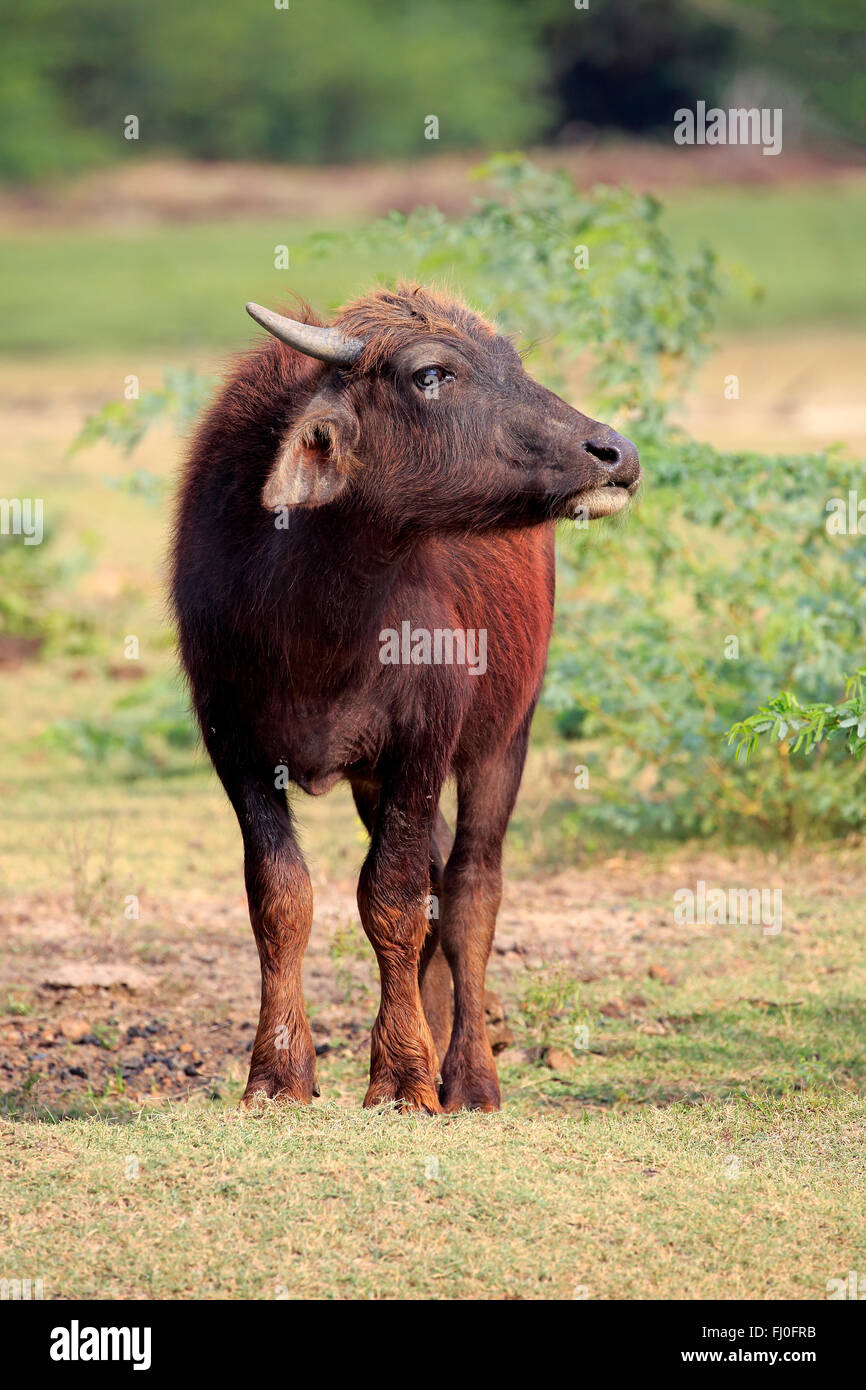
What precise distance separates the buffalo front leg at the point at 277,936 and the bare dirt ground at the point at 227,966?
1.76 ft

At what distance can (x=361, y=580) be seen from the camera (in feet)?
16.6

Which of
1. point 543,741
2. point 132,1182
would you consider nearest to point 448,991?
point 132,1182

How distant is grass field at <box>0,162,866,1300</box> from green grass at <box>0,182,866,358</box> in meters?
15.7

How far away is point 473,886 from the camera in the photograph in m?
5.71

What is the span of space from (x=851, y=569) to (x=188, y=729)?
4106 millimetres

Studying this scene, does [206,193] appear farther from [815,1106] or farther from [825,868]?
[815,1106]

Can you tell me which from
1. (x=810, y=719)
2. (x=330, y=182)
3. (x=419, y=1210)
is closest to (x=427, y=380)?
(x=810, y=719)

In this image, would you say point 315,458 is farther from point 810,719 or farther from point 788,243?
point 788,243

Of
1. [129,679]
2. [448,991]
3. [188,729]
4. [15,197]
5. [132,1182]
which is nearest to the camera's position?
[132,1182]

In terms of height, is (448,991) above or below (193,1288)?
above

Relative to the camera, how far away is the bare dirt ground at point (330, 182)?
33.0m

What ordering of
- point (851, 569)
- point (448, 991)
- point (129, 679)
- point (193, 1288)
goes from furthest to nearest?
point (129, 679) < point (851, 569) < point (448, 991) < point (193, 1288)

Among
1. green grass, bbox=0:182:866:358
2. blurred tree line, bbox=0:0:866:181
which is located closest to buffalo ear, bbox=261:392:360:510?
green grass, bbox=0:182:866:358

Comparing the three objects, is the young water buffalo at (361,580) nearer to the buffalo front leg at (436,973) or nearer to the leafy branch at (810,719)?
the buffalo front leg at (436,973)
